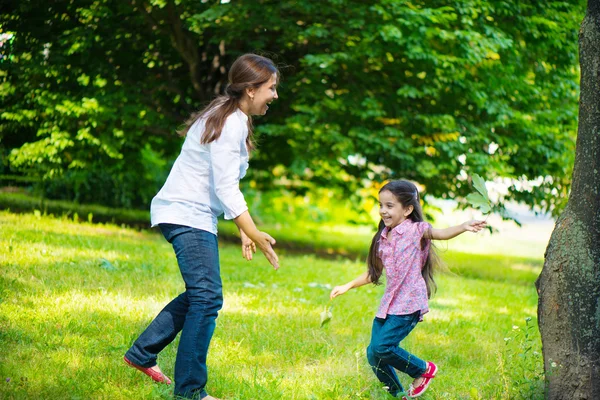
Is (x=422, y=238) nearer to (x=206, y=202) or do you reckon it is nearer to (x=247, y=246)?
(x=247, y=246)

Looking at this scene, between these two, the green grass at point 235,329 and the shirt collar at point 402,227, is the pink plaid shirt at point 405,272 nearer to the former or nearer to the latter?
the shirt collar at point 402,227

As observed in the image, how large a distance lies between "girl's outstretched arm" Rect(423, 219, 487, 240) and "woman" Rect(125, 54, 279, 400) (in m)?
0.85

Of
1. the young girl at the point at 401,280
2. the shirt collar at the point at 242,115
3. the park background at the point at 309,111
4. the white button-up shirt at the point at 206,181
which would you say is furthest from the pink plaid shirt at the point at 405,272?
the park background at the point at 309,111

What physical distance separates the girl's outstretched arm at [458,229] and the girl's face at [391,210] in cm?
19

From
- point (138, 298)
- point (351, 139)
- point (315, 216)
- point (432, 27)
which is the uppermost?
point (432, 27)

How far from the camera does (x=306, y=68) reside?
10.0 meters

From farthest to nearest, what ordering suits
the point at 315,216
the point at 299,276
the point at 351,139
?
1. the point at 315,216
2. the point at 351,139
3. the point at 299,276

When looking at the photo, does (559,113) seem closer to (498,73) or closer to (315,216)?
(498,73)

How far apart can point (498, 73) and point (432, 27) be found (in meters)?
1.49

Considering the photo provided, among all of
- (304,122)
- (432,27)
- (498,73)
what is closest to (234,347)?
Answer: (304,122)

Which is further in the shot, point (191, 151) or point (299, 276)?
point (299, 276)

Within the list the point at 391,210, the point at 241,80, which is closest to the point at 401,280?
the point at 391,210

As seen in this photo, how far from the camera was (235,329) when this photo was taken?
16.7 ft

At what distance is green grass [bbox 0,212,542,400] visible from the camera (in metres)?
3.84
